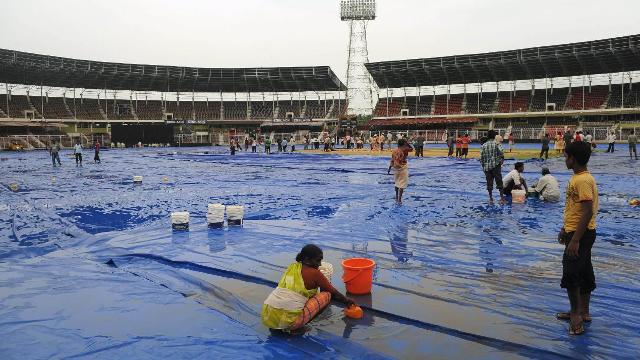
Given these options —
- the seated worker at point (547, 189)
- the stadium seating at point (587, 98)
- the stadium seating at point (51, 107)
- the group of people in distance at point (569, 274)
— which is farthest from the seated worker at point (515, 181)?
the stadium seating at point (51, 107)

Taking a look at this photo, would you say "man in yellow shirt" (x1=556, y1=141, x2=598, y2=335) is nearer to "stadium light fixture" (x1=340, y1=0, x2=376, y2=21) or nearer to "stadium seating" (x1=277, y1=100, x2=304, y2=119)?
"stadium light fixture" (x1=340, y1=0, x2=376, y2=21)

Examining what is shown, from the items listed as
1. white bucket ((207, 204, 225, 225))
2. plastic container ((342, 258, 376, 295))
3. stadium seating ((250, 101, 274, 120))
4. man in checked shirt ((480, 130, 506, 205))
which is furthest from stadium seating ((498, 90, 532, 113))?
plastic container ((342, 258, 376, 295))

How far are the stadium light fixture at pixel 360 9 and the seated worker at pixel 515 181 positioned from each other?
204ft

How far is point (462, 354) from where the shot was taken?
412 cm

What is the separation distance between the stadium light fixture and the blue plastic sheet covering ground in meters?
62.1

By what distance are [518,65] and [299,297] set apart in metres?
65.2

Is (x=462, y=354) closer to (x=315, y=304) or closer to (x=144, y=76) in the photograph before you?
(x=315, y=304)

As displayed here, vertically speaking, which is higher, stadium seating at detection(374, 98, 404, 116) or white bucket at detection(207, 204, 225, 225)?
stadium seating at detection(374, 98, 404, 116)

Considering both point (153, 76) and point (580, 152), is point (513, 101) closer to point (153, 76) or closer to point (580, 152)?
point (153, 76)

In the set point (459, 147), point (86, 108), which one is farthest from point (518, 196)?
point (86, 108)

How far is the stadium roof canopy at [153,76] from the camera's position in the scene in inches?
2426

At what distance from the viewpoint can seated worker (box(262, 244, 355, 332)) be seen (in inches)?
179

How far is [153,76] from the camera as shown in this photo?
72.9m

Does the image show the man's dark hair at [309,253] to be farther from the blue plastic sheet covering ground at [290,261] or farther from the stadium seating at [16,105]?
the stadium seating at [16,105]
